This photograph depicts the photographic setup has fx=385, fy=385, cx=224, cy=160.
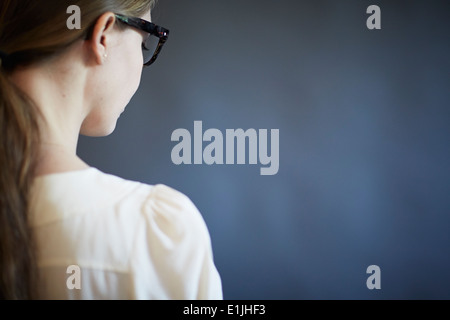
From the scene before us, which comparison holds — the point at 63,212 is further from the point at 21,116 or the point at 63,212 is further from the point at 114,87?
the point at 114,87

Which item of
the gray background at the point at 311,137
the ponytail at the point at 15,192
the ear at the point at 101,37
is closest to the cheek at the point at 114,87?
the ear at the point at 101,37

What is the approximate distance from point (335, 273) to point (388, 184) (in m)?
0.51

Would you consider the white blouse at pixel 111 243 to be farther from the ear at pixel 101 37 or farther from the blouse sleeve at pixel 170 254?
the ear at pixel 101 37

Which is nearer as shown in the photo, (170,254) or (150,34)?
(170,254)

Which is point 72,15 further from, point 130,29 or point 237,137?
point 237,137

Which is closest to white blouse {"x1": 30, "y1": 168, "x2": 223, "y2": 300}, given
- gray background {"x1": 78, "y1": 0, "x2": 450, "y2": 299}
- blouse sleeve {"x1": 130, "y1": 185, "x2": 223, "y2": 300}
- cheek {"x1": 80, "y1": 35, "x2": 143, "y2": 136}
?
blouse sleeve {"x1": 130, "y1": 185, "x2": 223, "y2": 300}

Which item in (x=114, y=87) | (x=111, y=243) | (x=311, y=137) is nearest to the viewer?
(x=111, y=243)

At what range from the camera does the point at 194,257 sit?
42 centimetres

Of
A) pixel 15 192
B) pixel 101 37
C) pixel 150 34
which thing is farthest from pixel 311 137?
pixel 15 192

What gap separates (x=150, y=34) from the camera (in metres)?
0.59

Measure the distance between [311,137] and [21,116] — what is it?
5.32 feet

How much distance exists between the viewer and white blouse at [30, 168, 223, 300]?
0.40m

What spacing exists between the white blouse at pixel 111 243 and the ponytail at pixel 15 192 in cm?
1
